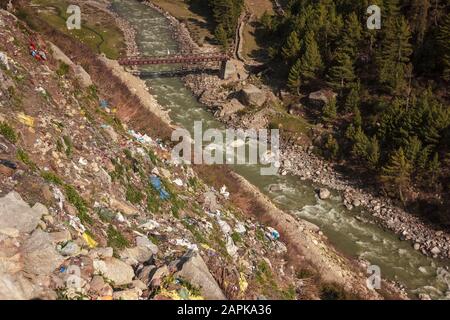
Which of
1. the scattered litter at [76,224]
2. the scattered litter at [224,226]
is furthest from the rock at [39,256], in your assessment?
the scattered litter at [224,226]

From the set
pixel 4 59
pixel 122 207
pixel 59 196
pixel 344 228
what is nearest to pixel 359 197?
pixel 344 228

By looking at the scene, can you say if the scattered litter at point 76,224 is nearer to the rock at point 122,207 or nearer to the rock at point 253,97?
the rock at point 122,207

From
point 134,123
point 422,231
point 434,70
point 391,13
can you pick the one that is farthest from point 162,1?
point 422,231

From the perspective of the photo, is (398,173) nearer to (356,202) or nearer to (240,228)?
(356,202)

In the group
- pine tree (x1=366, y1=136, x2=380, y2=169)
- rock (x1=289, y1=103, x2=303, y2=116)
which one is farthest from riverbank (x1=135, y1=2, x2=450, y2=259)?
rock (x1=289, y1=103, x2=303, y2=116)

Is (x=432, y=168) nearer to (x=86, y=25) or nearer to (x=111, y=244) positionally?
(x=111, y=244)

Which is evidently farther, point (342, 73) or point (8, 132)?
point (342, 73)

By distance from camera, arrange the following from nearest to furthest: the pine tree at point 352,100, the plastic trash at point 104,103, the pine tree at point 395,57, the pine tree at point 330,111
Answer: the plastic trash at point 104,103
the pine tree at point 352,100
the pine tree at point 395,57
the pine tree at point 330,111
